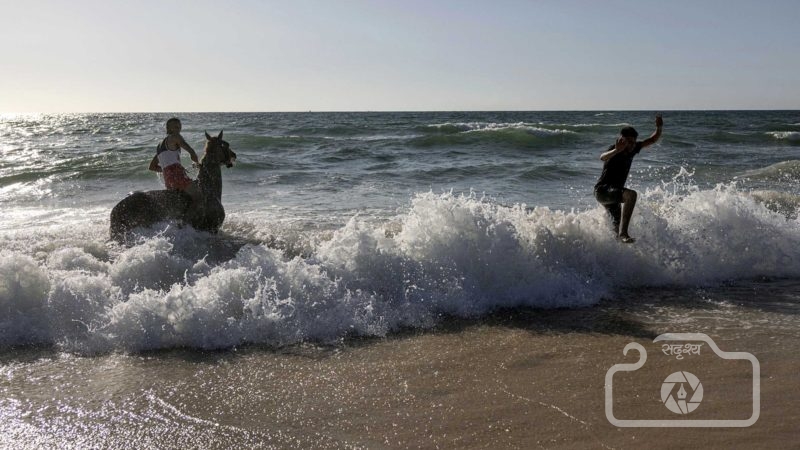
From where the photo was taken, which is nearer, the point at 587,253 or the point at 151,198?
the point at 587,253

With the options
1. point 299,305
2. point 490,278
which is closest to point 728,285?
point 490,278

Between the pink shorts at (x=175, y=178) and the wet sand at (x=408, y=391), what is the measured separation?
136 inches

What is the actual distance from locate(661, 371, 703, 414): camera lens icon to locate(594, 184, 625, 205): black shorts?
3153 millimetres

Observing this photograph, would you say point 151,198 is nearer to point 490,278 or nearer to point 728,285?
point 490,278

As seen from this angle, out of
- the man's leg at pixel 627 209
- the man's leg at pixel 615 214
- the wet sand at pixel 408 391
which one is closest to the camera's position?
the wet sand at pixel 408 391

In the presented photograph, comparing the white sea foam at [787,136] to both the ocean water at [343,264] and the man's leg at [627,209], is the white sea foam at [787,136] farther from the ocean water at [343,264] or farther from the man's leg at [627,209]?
the man's leg at [627,209]

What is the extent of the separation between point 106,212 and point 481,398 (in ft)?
29.5

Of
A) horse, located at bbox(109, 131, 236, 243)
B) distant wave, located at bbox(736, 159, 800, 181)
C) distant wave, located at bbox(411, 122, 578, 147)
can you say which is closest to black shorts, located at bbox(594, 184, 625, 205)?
horse, located at bbox(109, 131, 236, 243)

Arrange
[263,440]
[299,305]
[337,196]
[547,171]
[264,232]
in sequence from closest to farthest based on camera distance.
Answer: [263,440], [299,305], [264,232], [337,196], [547,171]

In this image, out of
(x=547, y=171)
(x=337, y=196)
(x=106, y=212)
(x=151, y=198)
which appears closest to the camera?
(x=151, y=198)

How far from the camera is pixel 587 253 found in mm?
6734

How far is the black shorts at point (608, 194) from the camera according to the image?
22.7 feet

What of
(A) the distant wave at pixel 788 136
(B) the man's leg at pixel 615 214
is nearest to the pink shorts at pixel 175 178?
(B) the man's leg at pixel 615 214

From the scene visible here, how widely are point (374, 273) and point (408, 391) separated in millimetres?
2099
